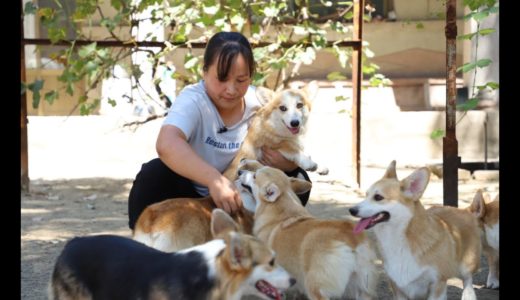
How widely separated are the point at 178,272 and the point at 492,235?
189cm

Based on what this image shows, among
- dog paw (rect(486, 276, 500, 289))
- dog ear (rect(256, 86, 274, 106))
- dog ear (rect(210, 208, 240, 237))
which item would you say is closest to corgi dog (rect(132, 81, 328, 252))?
dog ear (rect(256, 86, 274, 106))

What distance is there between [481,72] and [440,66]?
65.5 inches

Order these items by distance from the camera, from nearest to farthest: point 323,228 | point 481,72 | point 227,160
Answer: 1. point 323,228
2. point 227,160
3. point 481,72

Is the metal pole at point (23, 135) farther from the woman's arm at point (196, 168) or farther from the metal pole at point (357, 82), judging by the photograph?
the woman's arm at point (196, 168)

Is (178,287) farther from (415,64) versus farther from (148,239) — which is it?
(415,64)

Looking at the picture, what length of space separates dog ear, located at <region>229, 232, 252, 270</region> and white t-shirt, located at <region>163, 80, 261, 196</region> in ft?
4.07

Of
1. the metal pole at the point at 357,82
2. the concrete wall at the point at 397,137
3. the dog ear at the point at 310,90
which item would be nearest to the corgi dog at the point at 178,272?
the dog ear at the point at 310,90

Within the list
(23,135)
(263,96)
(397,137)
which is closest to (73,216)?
(23,135)

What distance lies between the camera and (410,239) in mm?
3816

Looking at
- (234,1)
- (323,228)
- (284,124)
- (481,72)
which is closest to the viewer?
(323,228)

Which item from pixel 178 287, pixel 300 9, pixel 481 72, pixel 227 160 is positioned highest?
pixel 300 9

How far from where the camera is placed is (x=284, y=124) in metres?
4.98

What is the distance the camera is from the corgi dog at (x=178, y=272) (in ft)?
9.91
